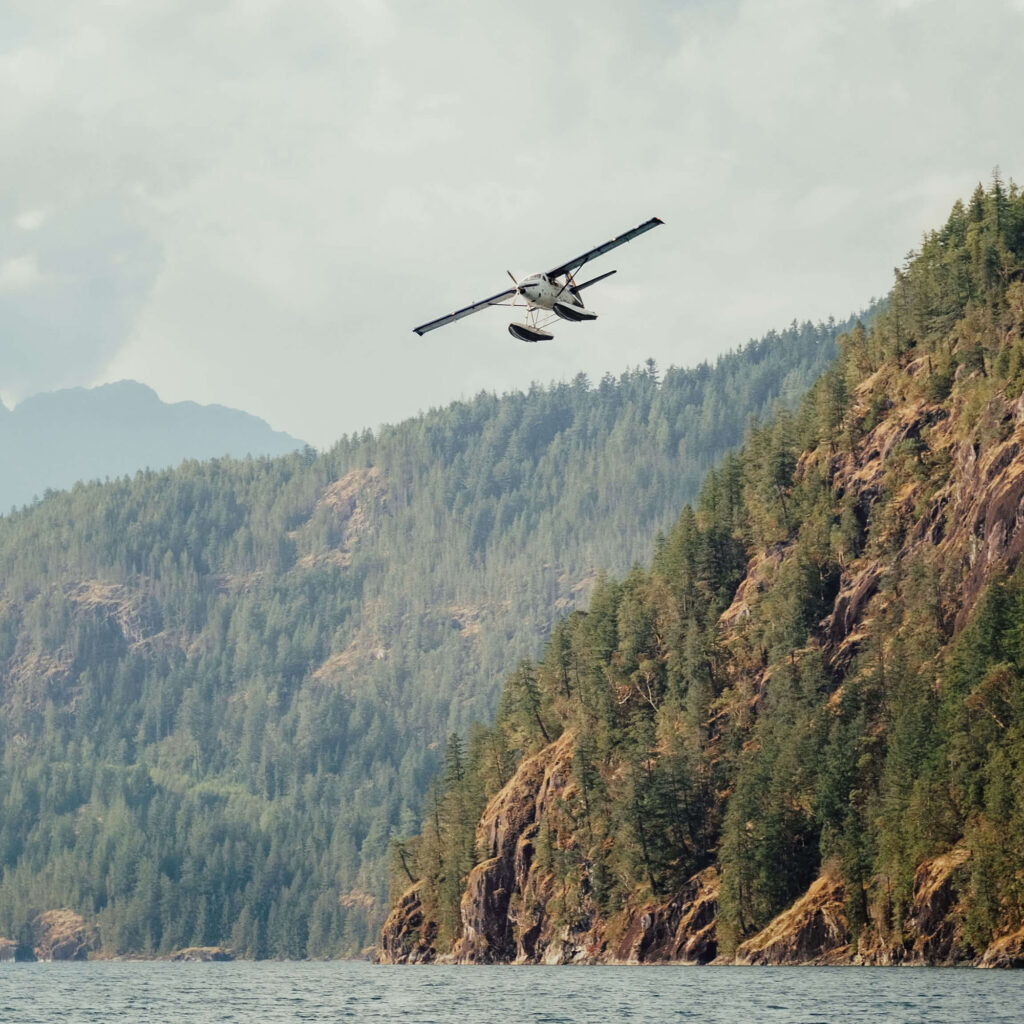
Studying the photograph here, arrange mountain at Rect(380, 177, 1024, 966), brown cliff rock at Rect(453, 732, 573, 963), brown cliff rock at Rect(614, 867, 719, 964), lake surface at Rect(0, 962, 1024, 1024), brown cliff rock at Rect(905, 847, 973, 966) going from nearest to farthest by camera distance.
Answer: lake surface at Rect(0, 962, 1024, 1024), brown cliff rock at Rect(905, 847, 973, 966), mountain at Rect(380, 177, 1024, 966), brown cliff rock at Rect(614, 867, 719, 964), brown cliff rock at Rect(453, 732, 573, 963)

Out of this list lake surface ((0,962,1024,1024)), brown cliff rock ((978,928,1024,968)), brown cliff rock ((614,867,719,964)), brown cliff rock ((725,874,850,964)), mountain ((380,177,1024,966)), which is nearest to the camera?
lake surface ((0,962,1024,1024))

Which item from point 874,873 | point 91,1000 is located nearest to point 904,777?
point 874,873

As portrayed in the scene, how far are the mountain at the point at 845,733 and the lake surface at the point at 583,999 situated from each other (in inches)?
300

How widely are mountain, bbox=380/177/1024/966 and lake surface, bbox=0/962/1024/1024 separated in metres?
7.62

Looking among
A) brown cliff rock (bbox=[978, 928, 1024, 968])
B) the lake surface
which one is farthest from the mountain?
the lake surface

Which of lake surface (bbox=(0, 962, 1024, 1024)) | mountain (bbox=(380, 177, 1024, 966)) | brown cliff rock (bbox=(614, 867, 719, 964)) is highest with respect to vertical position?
mountain (bbox=(380, 177, 1024, 966))

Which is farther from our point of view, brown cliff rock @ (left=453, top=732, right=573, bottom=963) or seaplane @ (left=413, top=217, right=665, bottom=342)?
brown cliff rock @ (left=453, top=732, right=573, bottom=963)

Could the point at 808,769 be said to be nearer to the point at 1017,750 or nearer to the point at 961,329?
the point at 1017,750

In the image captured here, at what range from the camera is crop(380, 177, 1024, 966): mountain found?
138 m

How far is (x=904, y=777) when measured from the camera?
14625cm

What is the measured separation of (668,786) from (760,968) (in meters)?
29.3

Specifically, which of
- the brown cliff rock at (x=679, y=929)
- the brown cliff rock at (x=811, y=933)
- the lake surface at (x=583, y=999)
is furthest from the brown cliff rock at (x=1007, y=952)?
the brown cliff rock at (x=679, y=929)

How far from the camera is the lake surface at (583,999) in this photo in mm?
95938

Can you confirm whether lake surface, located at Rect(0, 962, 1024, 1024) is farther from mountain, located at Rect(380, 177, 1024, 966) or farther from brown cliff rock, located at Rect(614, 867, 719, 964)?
mountain, located at Rect(380, 177, 1024, 966)
